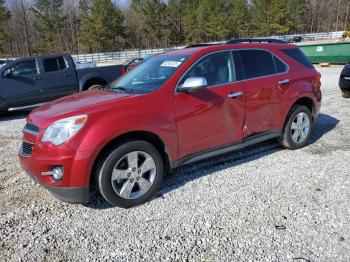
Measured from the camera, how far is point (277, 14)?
73.2m

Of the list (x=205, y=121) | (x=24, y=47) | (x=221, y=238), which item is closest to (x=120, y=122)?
(x=205, y=121)

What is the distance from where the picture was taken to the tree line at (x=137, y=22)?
225 ft

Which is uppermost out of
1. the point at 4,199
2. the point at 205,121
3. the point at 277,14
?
the point at 277,14

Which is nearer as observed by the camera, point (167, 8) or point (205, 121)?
point (205, 121)

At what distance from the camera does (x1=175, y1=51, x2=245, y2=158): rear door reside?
13.6ft

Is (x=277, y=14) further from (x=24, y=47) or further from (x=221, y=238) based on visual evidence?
(x=221, y=238)

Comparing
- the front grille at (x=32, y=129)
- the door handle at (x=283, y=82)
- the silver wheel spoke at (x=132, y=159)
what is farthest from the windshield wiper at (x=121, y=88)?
the door handle at (x=283, y=82)

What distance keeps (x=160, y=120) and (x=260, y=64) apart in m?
1.96

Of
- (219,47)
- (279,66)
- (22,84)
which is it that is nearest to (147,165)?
(219,47)

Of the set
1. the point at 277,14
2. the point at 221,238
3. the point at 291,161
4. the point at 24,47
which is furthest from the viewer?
the point at 24,47

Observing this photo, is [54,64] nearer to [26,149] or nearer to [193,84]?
[26,149]

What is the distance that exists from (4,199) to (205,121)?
8.85ft

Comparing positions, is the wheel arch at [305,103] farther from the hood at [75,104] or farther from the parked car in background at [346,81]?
the parked car in background at [346,81]

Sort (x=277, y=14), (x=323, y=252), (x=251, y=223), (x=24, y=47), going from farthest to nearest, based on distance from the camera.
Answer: (x=24, y=47) < (x=277, y=14) < (x=251, y=223) < (x=323, y=252)
